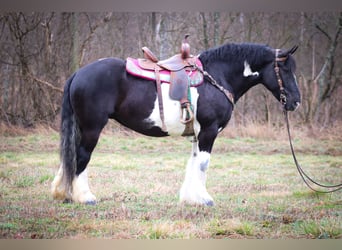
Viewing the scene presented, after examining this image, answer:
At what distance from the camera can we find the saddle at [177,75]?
3740 mm

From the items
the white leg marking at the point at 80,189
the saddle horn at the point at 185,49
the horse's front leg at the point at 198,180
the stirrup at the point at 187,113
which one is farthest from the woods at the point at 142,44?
the horse's front leg at the point at 198,180

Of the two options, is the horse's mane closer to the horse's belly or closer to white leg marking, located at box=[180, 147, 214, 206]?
the horse's belly

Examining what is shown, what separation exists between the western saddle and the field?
780 millimetres

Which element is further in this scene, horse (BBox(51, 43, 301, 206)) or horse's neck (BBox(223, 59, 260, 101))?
horse's neck (BBox(223, 59, 260, 101))

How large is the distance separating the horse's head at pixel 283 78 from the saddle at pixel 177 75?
2.13 ft

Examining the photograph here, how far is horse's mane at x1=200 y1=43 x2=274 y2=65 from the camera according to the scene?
3932mm

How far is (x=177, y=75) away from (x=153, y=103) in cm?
32

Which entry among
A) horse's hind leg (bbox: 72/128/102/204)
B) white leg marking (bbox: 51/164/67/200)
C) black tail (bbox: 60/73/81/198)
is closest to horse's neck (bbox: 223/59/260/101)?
horse's hind leg (bbox: 72/128/102/204)

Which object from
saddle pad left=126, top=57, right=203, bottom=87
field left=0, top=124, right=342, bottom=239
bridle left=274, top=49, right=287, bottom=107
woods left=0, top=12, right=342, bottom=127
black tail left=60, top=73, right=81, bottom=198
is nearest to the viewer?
field left=0, top=124, right=342, bottom=239

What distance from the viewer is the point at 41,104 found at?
16.5 feet

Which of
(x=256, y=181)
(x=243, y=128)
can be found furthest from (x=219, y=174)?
(x=243, y=128)

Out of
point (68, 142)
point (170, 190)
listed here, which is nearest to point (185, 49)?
point (68, 142)

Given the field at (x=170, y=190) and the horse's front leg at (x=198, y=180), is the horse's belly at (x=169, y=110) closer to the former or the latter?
the horse's front leg at (x=198, y=180)

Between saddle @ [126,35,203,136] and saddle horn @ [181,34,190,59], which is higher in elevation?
saddle horn @ [181,34,190,59]
